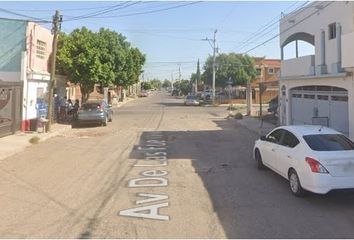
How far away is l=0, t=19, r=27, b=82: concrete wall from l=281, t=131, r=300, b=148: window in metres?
16.0

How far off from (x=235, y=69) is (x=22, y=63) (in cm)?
4891

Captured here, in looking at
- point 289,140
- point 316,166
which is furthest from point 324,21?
point 316,166

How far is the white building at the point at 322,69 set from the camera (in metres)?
16.1

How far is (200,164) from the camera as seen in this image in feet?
43.9

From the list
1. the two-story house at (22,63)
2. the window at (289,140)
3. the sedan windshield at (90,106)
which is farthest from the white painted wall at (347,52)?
the sedan windshield at (90,106)

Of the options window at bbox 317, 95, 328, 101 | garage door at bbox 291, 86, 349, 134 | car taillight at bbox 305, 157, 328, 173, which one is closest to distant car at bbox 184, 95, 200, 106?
garage door at bbox 291, 86, 349, 134

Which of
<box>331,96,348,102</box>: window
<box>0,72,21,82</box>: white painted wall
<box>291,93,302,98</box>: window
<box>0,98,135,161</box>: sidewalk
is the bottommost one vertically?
<box>0,98,135,161</box>: sidewalk

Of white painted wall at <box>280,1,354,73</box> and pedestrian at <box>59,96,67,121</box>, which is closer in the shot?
white painted wall at <box>280,1,354,73</box>

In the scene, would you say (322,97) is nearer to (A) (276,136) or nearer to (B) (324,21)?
(B) (324,21)

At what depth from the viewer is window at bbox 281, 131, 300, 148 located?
9.98 m

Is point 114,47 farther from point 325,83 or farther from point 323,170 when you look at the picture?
point 323,170

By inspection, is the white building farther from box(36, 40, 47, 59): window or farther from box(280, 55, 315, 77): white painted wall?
box(36, 40, 47, 59): window

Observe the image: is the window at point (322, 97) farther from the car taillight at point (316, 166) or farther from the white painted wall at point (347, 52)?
the car taillight at point (316, 166)

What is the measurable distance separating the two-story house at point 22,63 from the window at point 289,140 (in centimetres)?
1481
